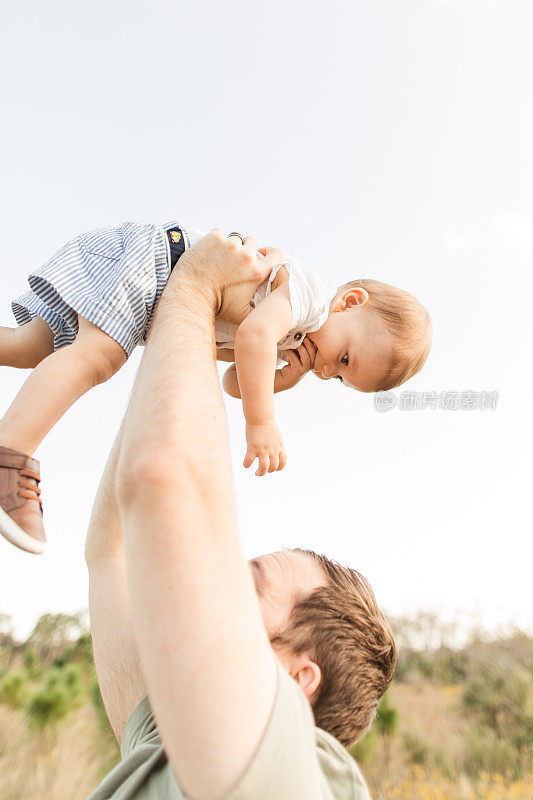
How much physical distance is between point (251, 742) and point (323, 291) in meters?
1.80

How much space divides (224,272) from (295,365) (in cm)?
82

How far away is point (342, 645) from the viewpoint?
6.72 feet

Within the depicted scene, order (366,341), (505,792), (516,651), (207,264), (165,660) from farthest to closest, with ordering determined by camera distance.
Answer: (516,651), (505,792), (366,341), (207,264), (165,660)

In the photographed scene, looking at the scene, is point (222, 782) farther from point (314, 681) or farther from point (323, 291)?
point (323, 291)

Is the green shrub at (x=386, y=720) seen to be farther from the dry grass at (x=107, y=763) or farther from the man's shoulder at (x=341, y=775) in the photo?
the man's shoulder at (x=341, y=775)

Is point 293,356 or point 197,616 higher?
point 293,356

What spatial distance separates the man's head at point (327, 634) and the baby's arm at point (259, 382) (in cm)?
35

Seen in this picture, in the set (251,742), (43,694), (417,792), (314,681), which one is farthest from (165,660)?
(417,792)

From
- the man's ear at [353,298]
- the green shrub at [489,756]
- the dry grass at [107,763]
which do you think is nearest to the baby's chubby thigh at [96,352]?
the man's ear at [353,298]

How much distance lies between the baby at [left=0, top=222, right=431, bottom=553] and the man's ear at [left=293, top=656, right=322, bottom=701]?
22.8 inches

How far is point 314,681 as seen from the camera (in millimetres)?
1961

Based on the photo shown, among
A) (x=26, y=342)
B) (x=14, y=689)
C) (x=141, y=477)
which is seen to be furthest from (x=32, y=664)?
(x=141, y=477)

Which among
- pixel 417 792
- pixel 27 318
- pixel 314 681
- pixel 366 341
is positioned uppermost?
pixel 27 318

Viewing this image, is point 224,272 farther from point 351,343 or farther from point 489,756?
point 489,756
